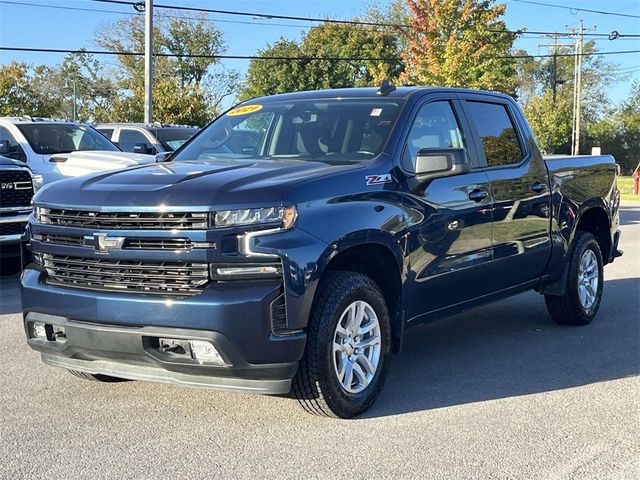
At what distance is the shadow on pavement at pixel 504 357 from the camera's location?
5023 mm

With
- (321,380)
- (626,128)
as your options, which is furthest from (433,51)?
(321,380)

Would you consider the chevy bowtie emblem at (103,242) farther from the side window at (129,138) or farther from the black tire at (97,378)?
the side window at (129,138)

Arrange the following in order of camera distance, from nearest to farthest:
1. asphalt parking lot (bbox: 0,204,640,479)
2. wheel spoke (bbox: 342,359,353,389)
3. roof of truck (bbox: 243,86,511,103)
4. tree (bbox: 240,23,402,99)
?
1. asphalt parking lot (bbox: 0,204,640,479)
2. wheel spoke (bbox: 342,359,353,389)
3. roof of truck (bbox: 243,86,511,103)
4. tree (bbox: 240,23,402,99)

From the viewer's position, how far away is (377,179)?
468 centimetres

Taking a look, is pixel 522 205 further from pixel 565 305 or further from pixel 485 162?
pixel 565 305

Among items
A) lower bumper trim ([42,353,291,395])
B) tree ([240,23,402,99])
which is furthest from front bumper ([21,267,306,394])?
tree ([240,23,402,99])

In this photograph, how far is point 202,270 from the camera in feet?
13.0

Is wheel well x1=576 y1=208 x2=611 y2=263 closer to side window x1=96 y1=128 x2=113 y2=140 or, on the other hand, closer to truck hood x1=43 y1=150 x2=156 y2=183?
truck hood x1=43 y1=150 x2=156 y2=183

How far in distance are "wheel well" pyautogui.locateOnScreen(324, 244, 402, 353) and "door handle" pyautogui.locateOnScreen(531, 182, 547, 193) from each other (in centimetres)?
198

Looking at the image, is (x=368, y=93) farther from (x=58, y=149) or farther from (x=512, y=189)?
(x=58, y=149)

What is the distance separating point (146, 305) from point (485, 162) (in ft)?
9.75

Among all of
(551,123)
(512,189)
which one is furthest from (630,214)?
(551,123)

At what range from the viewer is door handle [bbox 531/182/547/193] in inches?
246

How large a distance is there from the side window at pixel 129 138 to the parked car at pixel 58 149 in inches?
113
